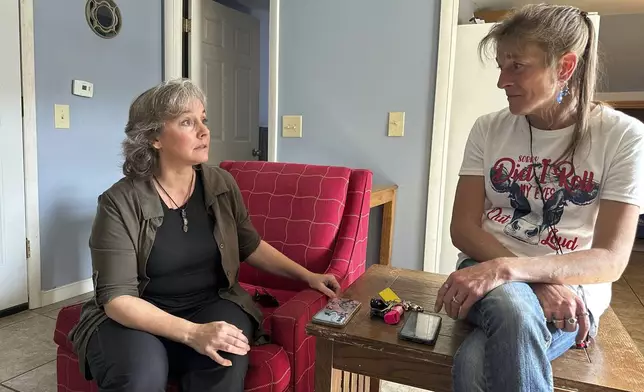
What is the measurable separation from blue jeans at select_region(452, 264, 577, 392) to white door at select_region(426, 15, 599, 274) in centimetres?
148

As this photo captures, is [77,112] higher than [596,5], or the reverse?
[596,5]

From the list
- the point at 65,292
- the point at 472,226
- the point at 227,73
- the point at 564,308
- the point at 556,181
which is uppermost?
the point at 227,73

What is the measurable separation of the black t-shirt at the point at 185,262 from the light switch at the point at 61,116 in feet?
5.27

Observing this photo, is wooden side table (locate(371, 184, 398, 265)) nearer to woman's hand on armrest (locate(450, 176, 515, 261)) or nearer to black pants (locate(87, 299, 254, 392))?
woman's hand on armrest (locate(450, 176, 515, 261))

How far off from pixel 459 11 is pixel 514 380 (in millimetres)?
2243

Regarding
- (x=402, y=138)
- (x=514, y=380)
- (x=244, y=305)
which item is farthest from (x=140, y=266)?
(x=402, y=138)

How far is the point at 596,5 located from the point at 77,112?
339cm

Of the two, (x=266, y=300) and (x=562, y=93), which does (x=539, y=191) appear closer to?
(x=562, y=93)

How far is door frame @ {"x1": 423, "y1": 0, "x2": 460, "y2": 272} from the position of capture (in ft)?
7.73

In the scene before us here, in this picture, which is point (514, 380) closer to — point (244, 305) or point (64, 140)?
point (244, 305)

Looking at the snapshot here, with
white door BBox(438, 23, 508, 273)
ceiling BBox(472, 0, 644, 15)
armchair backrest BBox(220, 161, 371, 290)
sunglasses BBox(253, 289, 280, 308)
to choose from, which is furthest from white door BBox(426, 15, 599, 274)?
sunglasses BBox(253, 289, 280, 308)

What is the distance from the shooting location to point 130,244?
1.17m

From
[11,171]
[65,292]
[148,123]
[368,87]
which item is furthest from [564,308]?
[65,292]

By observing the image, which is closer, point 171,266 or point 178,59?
point 171,266
